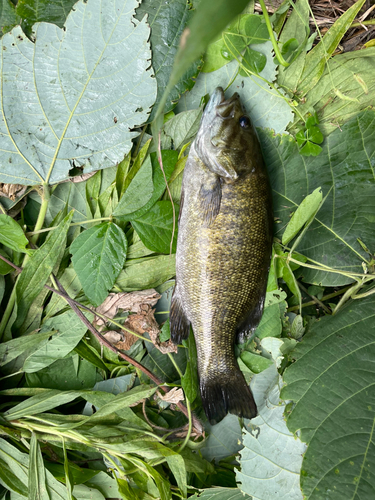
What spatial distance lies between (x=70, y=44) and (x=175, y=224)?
0.88 meters

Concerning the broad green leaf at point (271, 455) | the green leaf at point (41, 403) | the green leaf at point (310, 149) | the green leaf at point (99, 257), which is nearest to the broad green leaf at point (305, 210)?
the green leaf at point (310, 149)

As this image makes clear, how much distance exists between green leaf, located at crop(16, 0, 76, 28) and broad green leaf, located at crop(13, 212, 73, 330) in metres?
0.82

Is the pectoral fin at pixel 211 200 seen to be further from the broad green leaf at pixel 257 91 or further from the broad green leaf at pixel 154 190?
the broad green leaf at pixel 257 91

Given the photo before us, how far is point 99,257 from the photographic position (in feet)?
5.18

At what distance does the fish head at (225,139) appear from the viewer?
1.42 m

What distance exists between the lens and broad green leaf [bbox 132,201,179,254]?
160 centimetres

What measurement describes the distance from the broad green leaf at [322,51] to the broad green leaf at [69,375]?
167 cm

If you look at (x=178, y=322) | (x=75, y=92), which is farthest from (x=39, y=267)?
(x=75, y=92)

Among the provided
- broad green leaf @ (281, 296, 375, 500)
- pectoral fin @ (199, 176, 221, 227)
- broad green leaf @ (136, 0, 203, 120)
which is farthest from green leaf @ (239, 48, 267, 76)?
broad green leaf @ (281, 296, 375, 500)

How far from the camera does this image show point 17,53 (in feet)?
4.72

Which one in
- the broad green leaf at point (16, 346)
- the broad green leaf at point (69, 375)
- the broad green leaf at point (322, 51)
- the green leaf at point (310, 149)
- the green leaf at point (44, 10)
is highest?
the green leaf at point (44, 10)

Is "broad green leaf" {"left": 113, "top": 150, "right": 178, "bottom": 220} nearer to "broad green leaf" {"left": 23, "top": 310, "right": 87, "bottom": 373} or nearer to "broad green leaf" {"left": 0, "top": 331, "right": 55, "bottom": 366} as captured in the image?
"broad green leaf" {"left": 23, "top": 310, "right": 87, "bottom": 373}

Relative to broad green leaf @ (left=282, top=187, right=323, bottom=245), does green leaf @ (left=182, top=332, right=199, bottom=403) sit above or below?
below

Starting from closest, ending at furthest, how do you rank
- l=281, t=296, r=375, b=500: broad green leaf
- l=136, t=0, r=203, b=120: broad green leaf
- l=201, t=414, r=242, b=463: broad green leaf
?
l=281, t=296, r=375, b=500: broad green leaf < l=136, t=0, r=203, b=120: broad green leaf < l=201, t=414, r=242, b=463: broad green leaf
